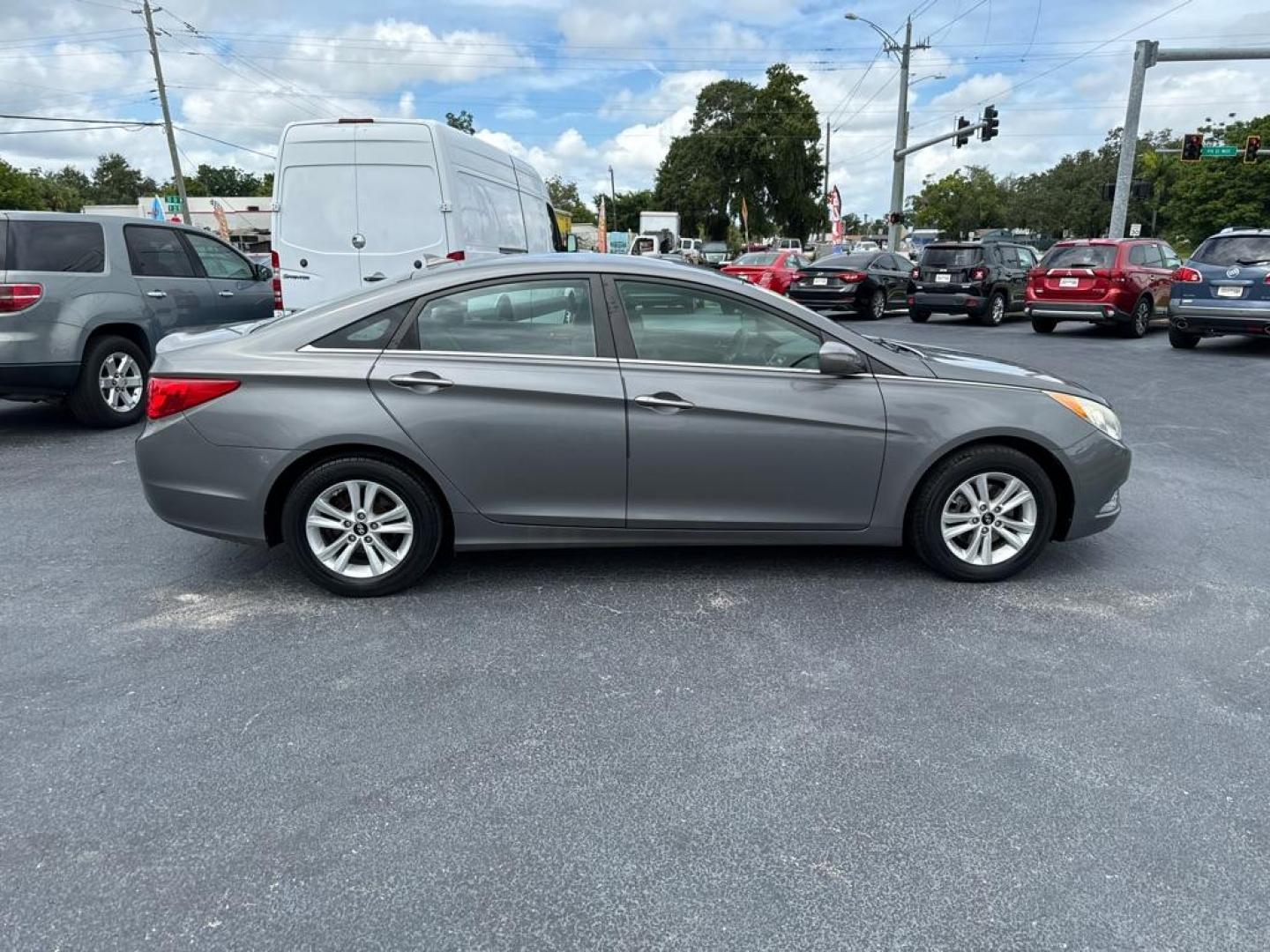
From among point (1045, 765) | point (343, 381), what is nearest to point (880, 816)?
point (1045, 765)

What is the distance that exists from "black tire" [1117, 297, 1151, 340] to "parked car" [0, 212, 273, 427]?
1394 cm

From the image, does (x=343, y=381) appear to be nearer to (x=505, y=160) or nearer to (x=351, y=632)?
(x=351, y=632)

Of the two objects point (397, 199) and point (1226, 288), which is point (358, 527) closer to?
point (397, 199)

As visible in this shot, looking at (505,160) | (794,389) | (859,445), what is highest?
(505,160)

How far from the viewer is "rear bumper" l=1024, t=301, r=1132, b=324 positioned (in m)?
14.6

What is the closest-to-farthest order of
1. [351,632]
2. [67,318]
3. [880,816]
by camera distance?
1. [880,816]
2. [351,632]
3. [67,318]

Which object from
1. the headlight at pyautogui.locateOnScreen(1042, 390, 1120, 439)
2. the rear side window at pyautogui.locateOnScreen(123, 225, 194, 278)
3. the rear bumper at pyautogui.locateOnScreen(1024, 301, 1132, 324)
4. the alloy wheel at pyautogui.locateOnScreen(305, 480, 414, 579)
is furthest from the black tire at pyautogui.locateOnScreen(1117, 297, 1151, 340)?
the alloy wheel at pyautogui.locateOnScreen(305, 480, 414, 579)

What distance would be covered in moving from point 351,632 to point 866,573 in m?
2.43

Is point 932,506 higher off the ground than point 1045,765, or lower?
higher

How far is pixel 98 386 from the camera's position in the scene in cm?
735

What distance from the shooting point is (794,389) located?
3.98m

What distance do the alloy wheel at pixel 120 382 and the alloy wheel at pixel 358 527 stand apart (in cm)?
471

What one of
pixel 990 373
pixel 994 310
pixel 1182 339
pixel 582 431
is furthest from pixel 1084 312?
pixel 582 431

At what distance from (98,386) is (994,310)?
15.9 m
